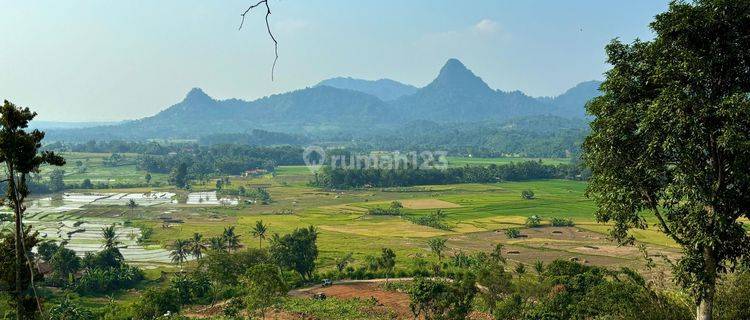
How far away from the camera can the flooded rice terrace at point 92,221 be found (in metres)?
64.8

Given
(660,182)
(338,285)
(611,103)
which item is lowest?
(338,285)

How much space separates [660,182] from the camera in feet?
35.8

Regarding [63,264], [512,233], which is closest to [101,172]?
[63,264]

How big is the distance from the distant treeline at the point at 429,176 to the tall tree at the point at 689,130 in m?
123

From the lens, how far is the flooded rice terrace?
6475 centimetres

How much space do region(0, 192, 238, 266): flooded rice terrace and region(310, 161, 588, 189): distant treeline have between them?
31.6 m

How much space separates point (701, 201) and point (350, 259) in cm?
5058

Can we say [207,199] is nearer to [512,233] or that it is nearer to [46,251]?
[46,251]

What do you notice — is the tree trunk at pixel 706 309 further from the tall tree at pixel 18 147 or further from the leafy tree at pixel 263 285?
the leafy tree at pixel 263 285

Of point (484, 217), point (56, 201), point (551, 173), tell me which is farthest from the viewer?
point (551, 173)

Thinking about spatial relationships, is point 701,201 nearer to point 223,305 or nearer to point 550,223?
point 223,305

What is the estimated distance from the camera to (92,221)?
275 feet

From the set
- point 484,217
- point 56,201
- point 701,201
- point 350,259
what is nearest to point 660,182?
point 701,201

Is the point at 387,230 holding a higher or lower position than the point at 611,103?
lower
